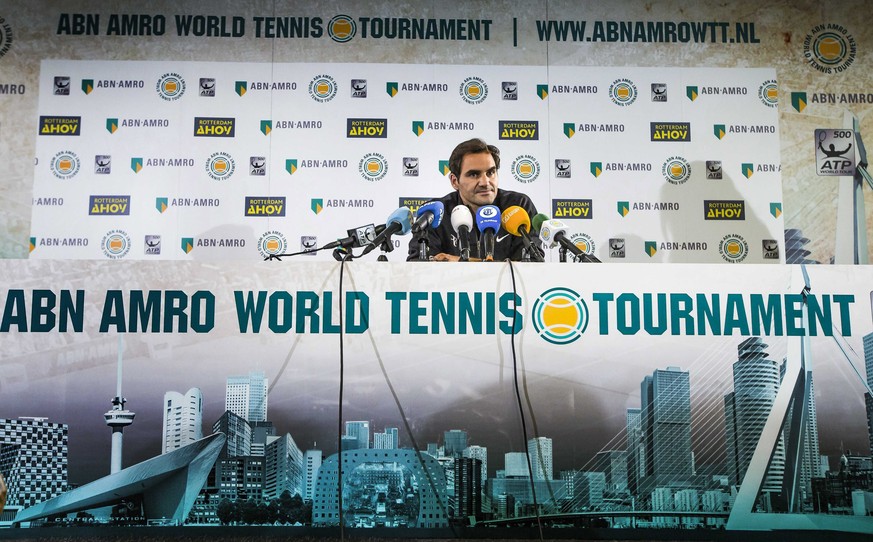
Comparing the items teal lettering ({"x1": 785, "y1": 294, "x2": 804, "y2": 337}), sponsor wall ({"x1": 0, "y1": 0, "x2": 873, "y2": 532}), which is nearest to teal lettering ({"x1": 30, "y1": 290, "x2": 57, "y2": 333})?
teal lettering ({"x1": 785, "y1": 294, "x2": 804, "y2": 337})

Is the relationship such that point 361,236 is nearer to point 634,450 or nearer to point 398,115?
point 634,450

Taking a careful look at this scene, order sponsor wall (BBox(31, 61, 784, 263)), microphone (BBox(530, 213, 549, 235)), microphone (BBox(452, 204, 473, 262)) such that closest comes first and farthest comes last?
microphone (BBox(452, 204, 473, 262))
microphone (BBox(530, 213, 549, 235))
sponsor wall (BBox(31, 61, 784, 263))

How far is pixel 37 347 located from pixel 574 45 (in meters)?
4.64

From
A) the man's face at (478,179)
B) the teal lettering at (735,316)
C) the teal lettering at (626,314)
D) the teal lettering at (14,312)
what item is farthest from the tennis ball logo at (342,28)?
the teal lettering at (735,316)

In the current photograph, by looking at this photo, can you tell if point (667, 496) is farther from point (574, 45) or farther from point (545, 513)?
point (574, 45)

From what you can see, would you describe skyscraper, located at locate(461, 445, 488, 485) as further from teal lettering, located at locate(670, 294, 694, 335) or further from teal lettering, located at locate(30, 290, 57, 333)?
teal lettering, located at locate(30, 290, 57, 333)

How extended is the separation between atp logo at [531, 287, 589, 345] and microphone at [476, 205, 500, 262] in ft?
1.47

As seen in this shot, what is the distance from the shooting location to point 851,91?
5941 millimetres

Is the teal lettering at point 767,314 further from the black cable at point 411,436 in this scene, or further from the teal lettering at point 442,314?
the black cable at point 411,436

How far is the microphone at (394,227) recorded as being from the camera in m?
2.66

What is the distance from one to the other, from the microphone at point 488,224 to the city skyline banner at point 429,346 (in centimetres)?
44

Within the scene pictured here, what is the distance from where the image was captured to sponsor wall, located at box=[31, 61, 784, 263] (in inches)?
227

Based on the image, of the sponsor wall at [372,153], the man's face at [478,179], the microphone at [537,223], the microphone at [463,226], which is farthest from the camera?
the sponsor wall at [372,153]

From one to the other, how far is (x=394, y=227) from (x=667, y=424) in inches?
41.7
